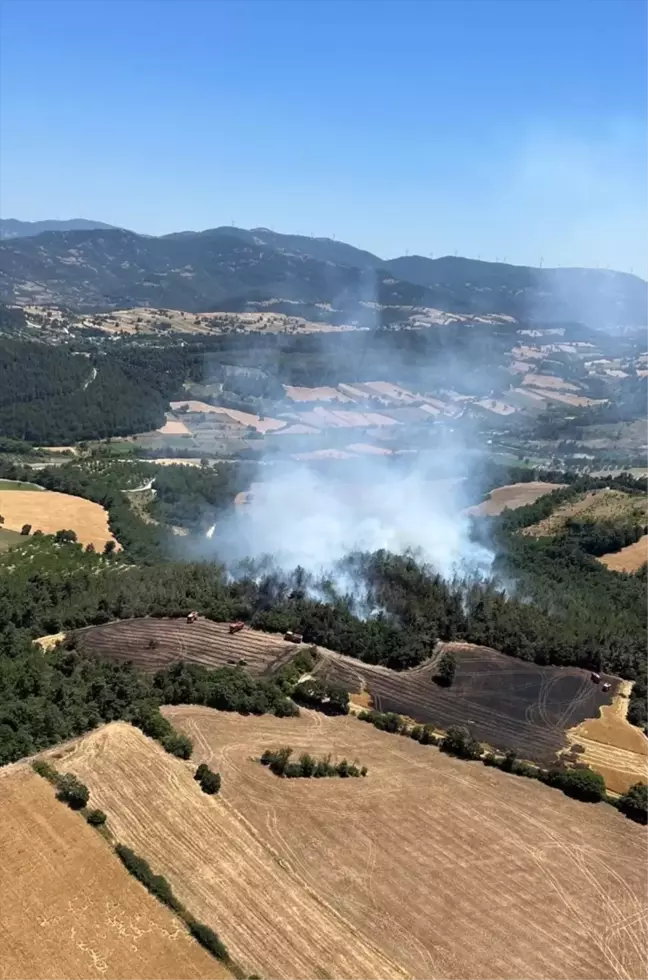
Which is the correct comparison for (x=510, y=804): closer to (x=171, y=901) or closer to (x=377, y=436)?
(x=171, y=901)

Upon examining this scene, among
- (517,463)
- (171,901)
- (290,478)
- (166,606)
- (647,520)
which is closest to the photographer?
(171,901)

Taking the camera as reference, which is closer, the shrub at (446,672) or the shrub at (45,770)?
the shrub at (45,770)

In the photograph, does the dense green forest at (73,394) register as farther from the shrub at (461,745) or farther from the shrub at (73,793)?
the shrub at (73,793)

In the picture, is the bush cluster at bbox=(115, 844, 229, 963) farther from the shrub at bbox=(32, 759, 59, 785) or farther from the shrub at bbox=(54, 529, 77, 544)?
the shrub at bbox=(54, 529, 77, 544)

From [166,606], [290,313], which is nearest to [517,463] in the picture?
[166,606]

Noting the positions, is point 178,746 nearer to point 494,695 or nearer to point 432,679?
point 432,679

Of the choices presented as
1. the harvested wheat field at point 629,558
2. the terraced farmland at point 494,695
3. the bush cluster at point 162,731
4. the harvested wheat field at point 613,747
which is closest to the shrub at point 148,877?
the bush cluster at point 162,731
